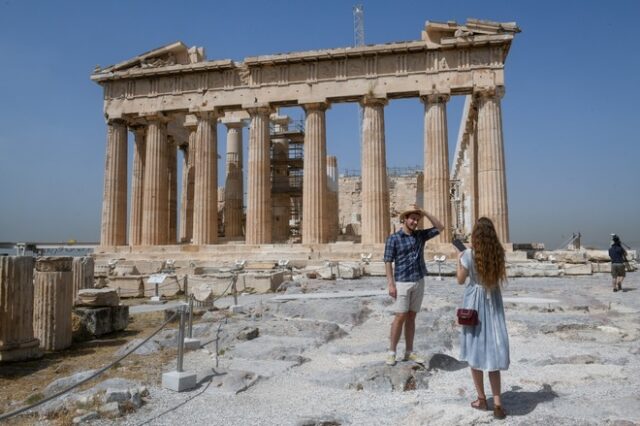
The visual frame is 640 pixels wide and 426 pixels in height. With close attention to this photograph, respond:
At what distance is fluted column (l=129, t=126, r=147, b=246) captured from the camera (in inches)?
1061

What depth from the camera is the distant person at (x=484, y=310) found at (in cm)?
432

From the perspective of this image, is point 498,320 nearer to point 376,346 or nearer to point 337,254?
point 376,346

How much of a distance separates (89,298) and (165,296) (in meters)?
5.80

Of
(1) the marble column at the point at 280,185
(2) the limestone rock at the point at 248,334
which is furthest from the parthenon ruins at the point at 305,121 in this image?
(2) the limestone rock at the point at 248,334

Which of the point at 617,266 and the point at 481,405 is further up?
the point at 617,266

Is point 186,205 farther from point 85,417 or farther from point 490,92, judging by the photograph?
point 85,417

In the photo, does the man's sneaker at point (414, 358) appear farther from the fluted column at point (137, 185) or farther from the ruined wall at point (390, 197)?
the ruined wall at point (390, 197)

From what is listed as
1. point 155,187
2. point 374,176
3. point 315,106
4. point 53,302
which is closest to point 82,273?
point 53,302

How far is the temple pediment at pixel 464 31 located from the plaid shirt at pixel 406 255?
1925 centimetres

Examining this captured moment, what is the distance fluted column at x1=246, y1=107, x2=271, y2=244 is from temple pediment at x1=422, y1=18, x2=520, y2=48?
28.9 feet

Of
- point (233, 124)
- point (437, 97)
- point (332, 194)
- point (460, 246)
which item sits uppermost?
point (233, 124)

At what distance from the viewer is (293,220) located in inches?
1497

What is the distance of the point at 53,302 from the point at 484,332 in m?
7.87

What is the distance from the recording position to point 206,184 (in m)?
25.8
